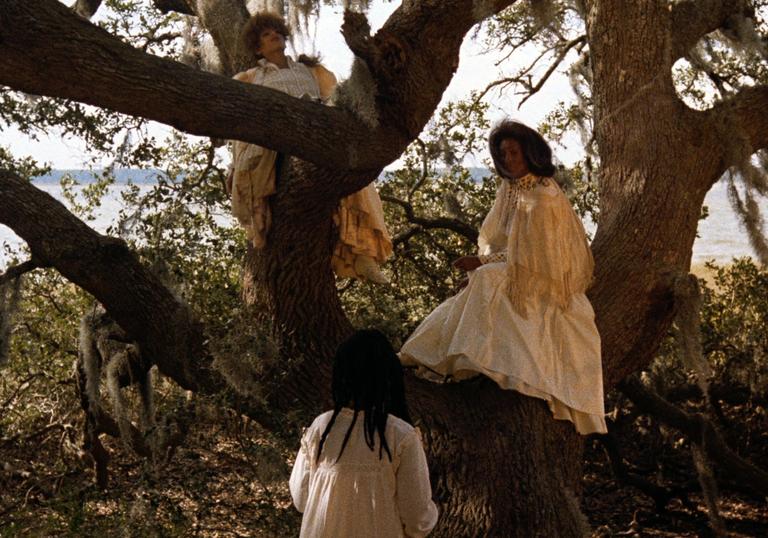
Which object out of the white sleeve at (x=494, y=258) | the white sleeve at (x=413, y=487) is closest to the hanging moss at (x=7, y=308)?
the white sleeve at (x=494, y=258)

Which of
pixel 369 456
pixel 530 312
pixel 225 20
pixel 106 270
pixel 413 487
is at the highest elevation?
pixel 225 20

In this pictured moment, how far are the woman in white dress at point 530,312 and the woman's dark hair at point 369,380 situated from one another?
1317mm

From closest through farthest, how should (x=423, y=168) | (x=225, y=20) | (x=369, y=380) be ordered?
1. (x=369, y=380)
2. (x=225, y=20)
3. (x=423, y=168)

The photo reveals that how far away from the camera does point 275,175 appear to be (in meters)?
4.65

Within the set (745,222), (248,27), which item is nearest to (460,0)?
(248,27)

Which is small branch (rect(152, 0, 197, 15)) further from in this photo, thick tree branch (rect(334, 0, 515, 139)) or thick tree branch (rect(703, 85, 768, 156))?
thick tree branch (rect(703, 85, 768, 156))

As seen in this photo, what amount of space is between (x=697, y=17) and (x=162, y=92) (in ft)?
9.65

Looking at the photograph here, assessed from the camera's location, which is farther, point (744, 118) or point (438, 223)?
point (438, 223)

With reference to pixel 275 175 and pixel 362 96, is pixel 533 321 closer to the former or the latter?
pixel 362 96

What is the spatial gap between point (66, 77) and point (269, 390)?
1556 mm

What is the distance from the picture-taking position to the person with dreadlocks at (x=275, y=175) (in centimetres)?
471

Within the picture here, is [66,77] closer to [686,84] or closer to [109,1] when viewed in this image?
[109,1]

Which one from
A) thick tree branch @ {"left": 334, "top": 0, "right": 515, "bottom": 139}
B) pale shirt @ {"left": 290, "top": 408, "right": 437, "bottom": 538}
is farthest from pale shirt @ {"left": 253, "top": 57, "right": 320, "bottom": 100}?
pale shirt @ {"left": 290, "top": 408, "right": 437, "bottom": 538}

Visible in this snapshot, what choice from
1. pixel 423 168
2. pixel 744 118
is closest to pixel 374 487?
pixel 744 118
